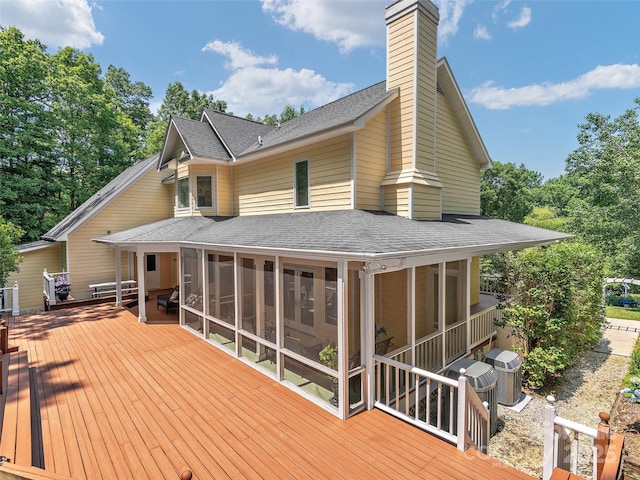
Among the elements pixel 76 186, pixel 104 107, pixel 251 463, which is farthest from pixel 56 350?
pixel 104 107

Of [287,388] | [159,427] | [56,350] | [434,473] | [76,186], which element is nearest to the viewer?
[434,473]

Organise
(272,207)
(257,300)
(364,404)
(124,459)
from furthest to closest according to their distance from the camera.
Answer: (272,207) < (257,300) < (364,404) < (124,459)

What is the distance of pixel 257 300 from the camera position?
6875 millimetres

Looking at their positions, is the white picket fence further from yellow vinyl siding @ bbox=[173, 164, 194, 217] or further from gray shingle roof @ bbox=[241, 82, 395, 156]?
gray shingle roof @ bbox=[241, 82, 395, 156]

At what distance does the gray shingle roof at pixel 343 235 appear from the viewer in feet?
17.6

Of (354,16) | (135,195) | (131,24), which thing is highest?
(131,24)

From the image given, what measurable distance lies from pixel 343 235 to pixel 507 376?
5.35 metres

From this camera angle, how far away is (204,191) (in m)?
12.2

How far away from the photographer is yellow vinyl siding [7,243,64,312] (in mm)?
13352

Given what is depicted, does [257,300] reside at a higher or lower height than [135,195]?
lower

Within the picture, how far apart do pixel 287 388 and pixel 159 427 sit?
2.23 meters

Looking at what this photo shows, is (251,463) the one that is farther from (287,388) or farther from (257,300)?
(257,300)

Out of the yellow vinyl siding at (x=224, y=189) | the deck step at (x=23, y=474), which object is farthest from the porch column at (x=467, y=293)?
the yellow vinyl siding at (x=224, y=189)

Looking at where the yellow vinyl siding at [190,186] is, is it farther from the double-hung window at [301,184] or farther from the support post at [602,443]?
the support post at [602,443]
